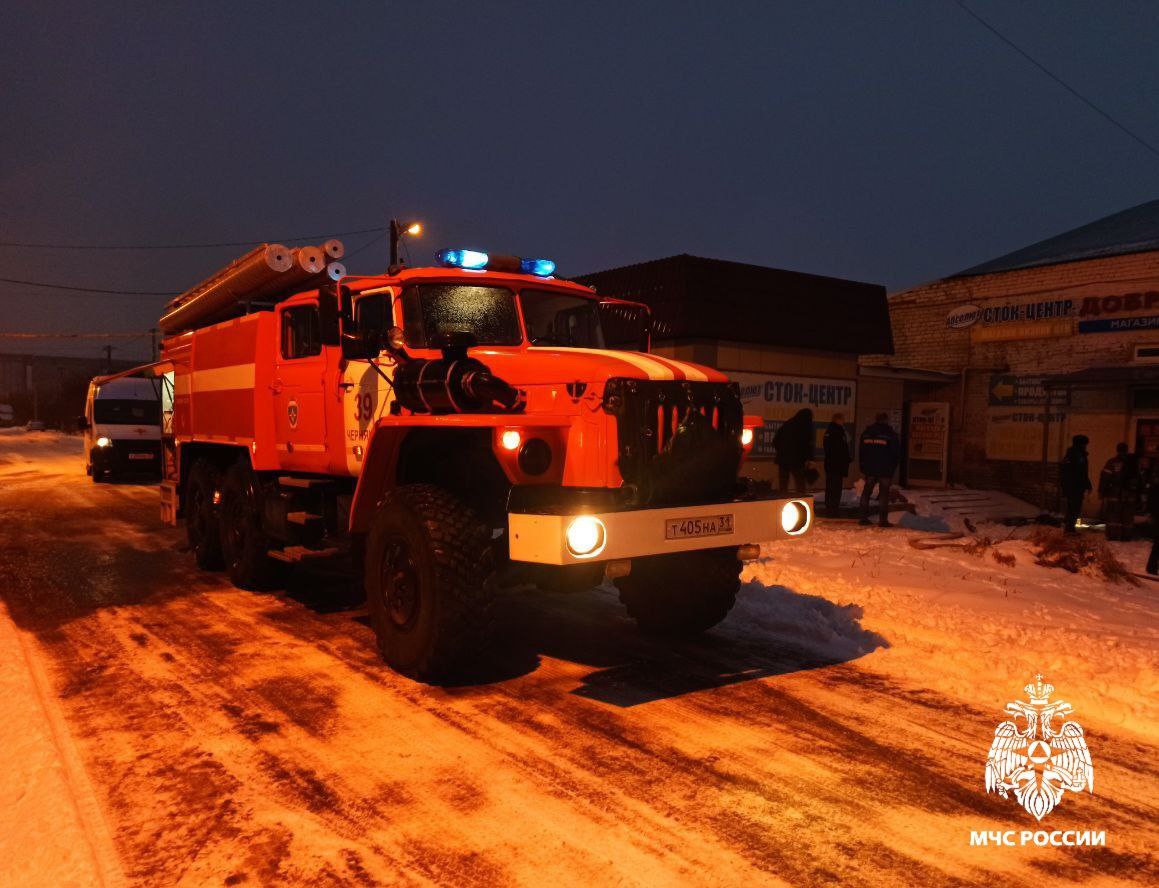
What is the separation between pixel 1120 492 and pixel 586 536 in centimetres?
1272

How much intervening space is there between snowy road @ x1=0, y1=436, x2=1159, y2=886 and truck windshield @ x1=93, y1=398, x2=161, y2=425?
1446 cm

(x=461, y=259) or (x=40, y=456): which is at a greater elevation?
(x=461, y=259)

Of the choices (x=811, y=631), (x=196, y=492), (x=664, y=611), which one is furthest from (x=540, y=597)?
(x=196, y=492)

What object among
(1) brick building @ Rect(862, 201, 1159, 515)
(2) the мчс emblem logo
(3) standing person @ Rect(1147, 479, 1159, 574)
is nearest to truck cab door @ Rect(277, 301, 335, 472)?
(2) the мчс emblem logo

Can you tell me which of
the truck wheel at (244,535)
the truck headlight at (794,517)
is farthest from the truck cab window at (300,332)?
the truck headlight at (794,517)

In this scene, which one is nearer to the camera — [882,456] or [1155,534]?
[1155,534]

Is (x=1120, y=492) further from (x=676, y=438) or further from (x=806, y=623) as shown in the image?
(x=676, y=438)

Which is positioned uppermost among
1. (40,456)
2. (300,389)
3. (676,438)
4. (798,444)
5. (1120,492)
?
(300,389)

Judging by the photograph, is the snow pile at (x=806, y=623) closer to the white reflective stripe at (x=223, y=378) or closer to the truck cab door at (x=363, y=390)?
the truck cab door at (x=363, y=390)

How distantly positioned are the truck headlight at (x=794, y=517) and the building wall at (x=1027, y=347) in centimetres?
1426

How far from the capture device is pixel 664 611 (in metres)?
6.18

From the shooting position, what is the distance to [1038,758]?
409 cm

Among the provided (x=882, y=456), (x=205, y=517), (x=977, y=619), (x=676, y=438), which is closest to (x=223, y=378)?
(x=205, y=517)

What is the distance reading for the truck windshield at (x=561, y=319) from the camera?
6.08m
